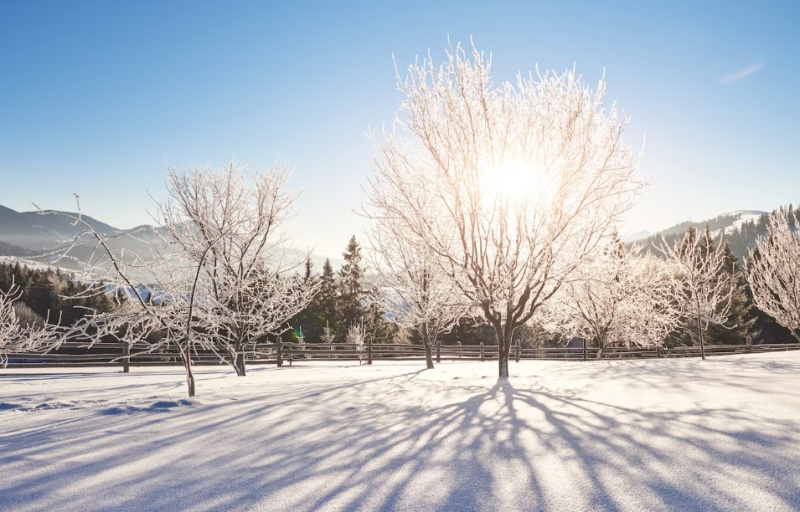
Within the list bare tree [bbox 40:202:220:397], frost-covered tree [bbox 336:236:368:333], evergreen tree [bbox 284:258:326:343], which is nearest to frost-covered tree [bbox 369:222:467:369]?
bare tree [bbox 40:202:220:397]

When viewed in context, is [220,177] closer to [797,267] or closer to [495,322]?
[495,322]

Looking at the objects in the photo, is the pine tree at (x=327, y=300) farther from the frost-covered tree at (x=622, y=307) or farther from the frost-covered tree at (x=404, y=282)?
the frost-covered tree at (x=404, y=282)

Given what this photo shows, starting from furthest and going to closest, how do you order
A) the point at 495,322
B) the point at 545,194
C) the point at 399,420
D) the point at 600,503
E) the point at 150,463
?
the point at 495,322 < the point at 545,194 < the point at 399,420 < the point at 150,463 < the point at 600,503

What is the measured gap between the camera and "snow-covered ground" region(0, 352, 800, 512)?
3.33 meters

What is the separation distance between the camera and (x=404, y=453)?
14.4ft

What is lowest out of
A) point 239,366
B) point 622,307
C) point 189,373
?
point 239,366

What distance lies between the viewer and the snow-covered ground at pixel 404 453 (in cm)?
333

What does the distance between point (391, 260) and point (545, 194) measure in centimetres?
893

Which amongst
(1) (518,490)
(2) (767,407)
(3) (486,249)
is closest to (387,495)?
(1) (518,490)

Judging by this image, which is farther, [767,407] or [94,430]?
[767,407]

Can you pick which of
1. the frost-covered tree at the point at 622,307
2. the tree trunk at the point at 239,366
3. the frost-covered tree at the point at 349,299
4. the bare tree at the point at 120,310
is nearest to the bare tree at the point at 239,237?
the tree trunk at the point at 239,366

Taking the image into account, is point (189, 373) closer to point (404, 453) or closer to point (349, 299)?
point (404, 453)

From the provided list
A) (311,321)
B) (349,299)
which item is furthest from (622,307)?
(311,321)

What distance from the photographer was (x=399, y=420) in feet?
19.2
